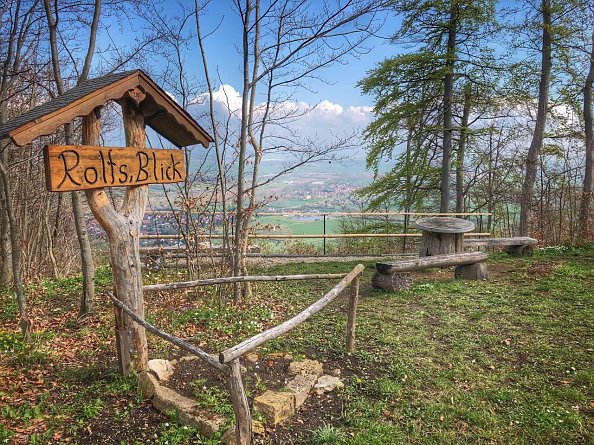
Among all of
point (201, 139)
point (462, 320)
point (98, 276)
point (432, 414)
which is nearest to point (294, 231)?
point (98, 276)

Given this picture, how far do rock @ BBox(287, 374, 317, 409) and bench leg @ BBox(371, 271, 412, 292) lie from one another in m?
3.64

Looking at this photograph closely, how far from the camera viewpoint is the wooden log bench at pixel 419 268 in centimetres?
711

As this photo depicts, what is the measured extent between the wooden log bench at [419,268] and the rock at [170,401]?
457 cm

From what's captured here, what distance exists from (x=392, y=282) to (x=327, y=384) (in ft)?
12.0

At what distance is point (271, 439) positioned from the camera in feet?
9.93

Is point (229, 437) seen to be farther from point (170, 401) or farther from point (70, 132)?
point (70, 132)

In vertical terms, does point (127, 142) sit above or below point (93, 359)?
above

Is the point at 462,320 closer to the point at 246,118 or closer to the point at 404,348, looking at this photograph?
the point at 404,348

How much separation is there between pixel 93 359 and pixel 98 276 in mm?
4094

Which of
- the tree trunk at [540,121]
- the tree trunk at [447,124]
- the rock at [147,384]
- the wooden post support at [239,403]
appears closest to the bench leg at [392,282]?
the rock at [147,384]

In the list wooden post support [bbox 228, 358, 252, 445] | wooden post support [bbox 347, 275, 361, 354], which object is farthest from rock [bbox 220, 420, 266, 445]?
wooden post support [bbox 347, 275, 361, 354]

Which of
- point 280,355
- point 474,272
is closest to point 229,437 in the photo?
point 280,355

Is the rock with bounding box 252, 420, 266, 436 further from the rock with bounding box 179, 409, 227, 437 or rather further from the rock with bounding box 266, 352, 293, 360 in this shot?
the rock with bounding box 266, 352, 293, 360

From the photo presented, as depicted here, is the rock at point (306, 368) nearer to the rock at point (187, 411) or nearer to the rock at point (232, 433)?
the rock at point (232, 433)
